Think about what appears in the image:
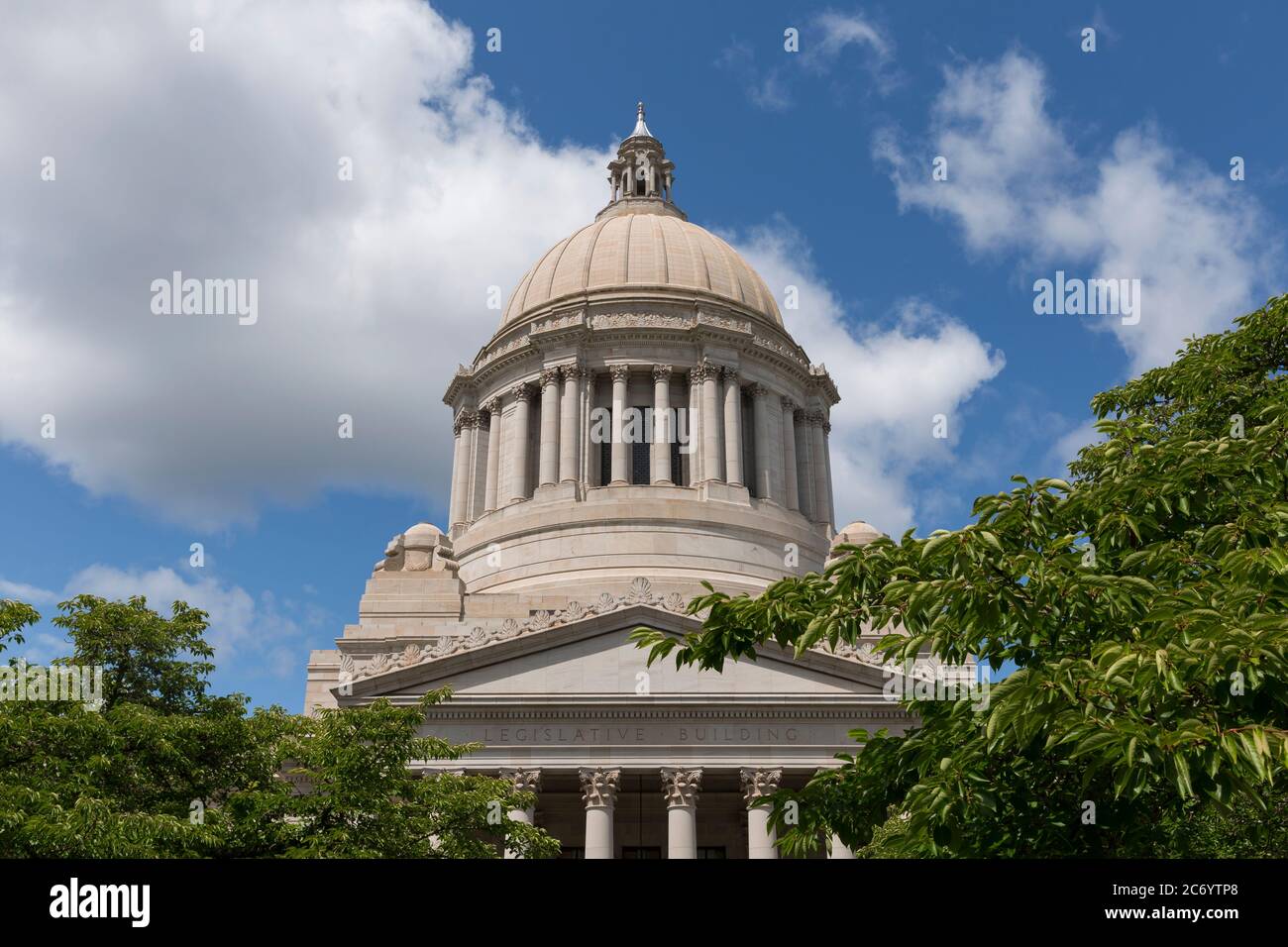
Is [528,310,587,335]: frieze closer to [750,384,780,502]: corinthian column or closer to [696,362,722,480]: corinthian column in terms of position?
[696,362,722,480]: corinthian column

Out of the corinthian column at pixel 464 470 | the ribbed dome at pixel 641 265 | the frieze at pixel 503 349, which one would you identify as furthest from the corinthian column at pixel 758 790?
the ribbed dome at pixel 641 265

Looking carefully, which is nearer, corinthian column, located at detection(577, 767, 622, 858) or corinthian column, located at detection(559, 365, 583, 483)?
corinthian column, located at detection(577, 767, 622, 858)

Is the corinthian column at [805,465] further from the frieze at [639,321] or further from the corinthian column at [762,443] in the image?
the frieze at [639,321]

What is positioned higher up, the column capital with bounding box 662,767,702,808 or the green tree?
the green tree

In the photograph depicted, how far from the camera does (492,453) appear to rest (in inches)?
2418

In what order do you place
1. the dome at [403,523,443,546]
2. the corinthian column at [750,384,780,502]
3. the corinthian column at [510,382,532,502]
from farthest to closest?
1. the corinthian column at [750,384,780,502]
2. the corinthian column at [510,382,532,502]
3. the dome at [403,523,443,546]

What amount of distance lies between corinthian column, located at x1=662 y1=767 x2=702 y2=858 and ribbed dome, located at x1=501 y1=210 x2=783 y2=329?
31992 millimetres

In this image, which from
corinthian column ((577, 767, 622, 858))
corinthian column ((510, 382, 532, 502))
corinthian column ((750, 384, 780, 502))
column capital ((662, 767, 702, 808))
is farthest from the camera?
corinthian column ((750, 384, 780, 502))

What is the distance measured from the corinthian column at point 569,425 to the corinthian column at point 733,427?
7279 mm

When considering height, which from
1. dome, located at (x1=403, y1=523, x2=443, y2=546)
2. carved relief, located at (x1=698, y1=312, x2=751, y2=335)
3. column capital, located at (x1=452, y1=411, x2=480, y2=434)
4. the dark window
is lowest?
dome, located at (x1=403, y1=523, x2=443, y2=546)

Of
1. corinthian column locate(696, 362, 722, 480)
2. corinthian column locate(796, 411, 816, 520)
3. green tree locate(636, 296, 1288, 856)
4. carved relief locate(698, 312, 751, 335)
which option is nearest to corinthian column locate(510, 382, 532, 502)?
corinthian column locate(696, 362, 722, 480)

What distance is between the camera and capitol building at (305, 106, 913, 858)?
36.8 m
